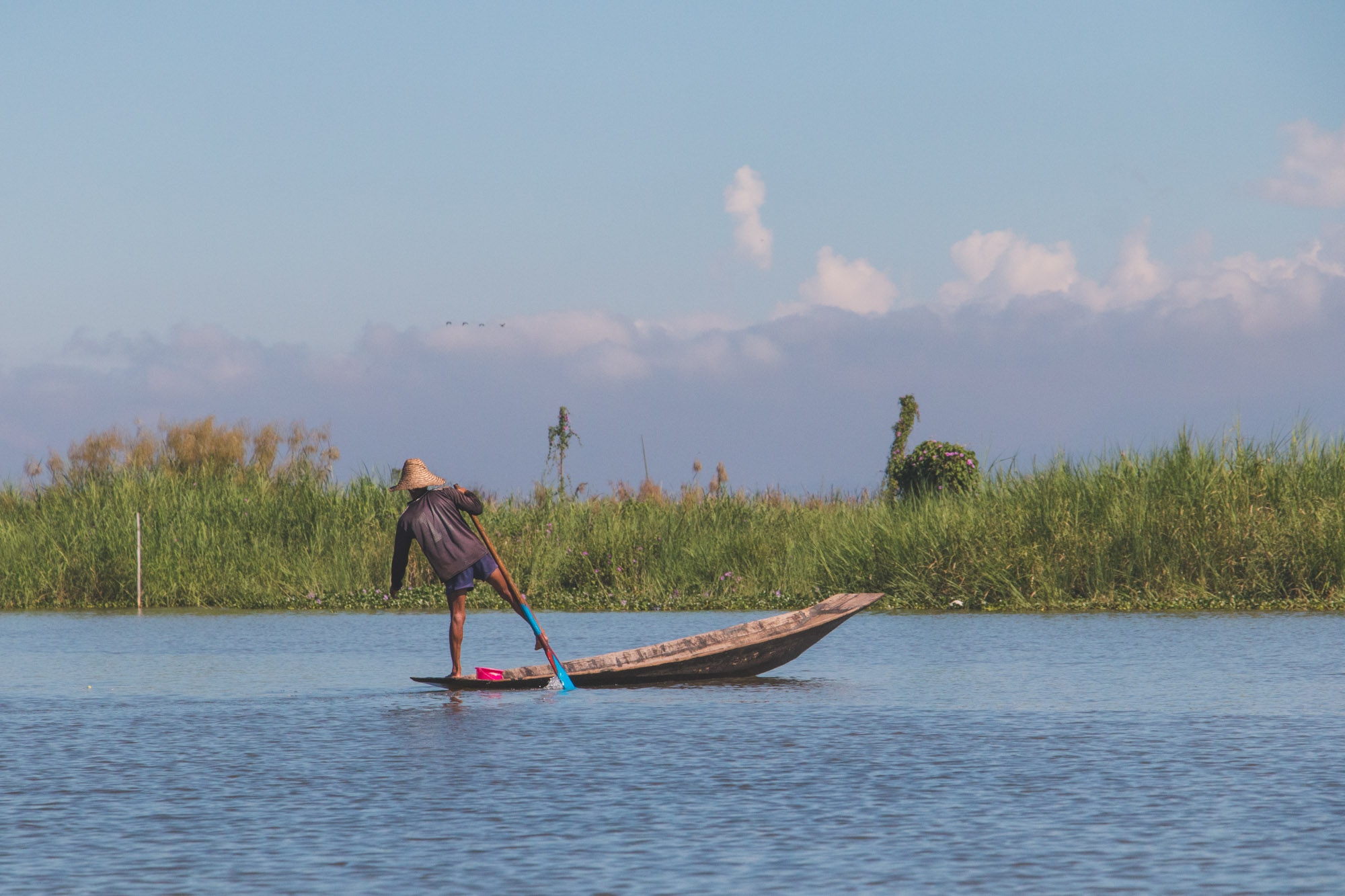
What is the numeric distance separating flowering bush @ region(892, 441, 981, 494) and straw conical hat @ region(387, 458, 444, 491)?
15.6 metres

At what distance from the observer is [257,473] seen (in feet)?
99.3

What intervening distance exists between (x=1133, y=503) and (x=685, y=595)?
22.4 ft

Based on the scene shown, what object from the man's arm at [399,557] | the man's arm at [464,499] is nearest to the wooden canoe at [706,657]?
the man's arm at [399,557]

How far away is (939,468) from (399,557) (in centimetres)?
1635

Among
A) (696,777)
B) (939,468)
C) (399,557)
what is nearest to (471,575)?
(399,557)

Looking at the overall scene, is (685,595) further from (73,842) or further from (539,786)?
(73,842)

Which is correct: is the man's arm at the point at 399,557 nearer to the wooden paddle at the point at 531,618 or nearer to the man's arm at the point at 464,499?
the man's arm at the point at 464,499

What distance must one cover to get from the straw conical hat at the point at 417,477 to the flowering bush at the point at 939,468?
1556 centimetres

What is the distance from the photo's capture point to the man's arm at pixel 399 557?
14.4 m

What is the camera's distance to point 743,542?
2600 centimetres

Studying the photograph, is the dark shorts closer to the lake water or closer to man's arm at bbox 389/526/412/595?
man's arm at bbox 389/526/412/595

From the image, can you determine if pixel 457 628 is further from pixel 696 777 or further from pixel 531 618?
pixel 696 777

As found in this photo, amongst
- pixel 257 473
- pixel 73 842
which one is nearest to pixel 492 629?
pixel 257 473

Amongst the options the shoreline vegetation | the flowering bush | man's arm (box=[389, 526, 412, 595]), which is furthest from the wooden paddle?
the flowering bush
